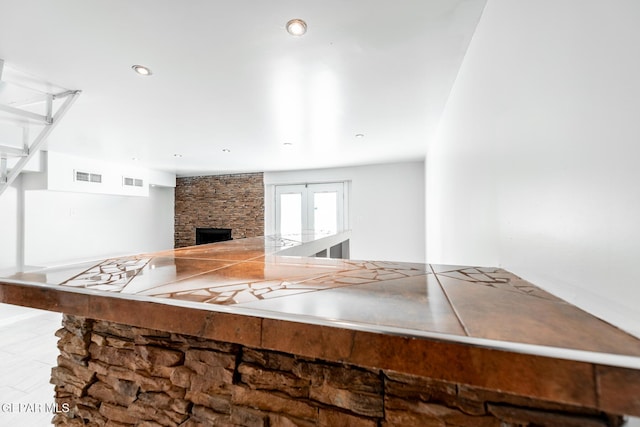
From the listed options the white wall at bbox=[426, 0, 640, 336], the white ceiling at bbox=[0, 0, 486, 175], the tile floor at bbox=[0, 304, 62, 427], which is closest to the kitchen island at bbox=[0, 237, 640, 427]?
the white wall at bbox=[426, 0, 640, 336]

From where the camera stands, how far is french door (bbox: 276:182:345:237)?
19.4 feet

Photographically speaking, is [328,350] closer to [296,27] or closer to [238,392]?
[238,392]

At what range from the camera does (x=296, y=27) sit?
1.47 metres

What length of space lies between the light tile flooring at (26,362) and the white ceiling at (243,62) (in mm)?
2556

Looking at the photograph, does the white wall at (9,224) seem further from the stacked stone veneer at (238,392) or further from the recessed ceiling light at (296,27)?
the recessed ceiling light at (296,27)

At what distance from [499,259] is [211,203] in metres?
6.55

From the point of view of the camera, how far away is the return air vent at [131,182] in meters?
5.30

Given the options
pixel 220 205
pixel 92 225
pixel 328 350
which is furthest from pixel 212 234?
pixel 328 350

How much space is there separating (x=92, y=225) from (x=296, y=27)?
6195 millimetres

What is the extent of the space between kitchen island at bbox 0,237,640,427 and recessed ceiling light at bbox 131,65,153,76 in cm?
148

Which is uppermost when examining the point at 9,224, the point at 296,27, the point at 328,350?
the point at 296,27

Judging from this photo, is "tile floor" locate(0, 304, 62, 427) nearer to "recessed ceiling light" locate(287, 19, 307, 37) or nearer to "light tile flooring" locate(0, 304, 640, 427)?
"light tile flooring" locate(0, 304, 640, 427)

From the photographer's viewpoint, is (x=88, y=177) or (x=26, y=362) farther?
(x=88, y=177)

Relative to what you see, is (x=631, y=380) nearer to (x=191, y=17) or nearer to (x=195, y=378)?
(x=195, y=378)
